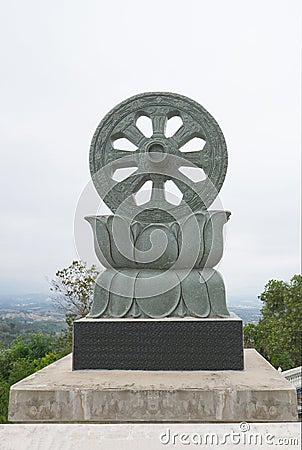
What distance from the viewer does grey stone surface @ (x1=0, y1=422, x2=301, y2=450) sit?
179cm

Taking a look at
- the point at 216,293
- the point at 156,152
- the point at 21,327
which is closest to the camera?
the point at 216,293

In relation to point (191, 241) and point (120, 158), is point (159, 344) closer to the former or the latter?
point (191, 241)

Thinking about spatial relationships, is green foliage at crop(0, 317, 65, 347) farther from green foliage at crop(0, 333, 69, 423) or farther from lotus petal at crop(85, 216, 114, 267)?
lotus petal at crop(85, 216, 114, 267)

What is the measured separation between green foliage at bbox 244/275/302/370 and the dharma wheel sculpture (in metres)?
10.2

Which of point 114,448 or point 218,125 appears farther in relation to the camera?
point 218,125

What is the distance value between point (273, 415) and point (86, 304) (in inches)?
351

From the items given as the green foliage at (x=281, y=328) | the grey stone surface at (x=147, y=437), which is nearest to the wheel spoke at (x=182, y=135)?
the grey stone surface at (x=147, y=437)

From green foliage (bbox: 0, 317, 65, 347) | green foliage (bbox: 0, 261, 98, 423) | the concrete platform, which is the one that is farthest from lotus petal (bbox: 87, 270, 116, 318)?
green foliage (bbox: 0, 317, 65, 347)

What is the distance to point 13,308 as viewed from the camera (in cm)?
3075

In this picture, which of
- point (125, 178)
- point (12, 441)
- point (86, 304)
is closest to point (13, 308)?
point (86, 304)

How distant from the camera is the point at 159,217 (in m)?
4.80

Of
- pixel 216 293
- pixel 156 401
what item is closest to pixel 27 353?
pixel 216 293

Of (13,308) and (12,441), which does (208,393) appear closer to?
(12,441)
